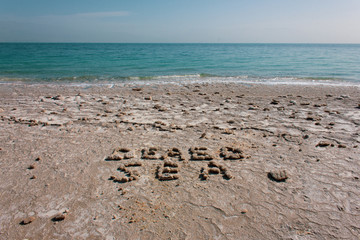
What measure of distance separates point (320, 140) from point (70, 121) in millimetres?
5508

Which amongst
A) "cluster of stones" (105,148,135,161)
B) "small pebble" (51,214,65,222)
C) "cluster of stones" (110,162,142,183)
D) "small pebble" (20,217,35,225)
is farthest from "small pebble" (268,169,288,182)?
"small pebble" (20,217,35,225)

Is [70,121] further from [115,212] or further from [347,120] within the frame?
[347,120]

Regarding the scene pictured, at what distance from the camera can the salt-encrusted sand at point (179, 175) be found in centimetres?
274

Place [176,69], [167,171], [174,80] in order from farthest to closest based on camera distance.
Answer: [176,69], [174,80], [167,171]

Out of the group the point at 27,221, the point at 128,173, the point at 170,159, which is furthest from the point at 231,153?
the point at 27,221

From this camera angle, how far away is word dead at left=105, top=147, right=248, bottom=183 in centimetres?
366

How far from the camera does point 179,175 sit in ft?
12.2

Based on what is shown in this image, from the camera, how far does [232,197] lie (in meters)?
3.23

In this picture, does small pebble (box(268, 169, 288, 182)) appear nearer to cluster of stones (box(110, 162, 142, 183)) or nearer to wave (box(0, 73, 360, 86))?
cluster of stones (box(110, 162, 142, 183))

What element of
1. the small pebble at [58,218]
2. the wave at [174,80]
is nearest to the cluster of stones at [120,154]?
the small pebble at [58,218]

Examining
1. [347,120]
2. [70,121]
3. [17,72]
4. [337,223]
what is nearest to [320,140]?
[347,120]

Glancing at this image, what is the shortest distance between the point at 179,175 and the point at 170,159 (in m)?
0.52

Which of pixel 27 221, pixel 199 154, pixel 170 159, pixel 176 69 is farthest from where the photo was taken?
pixel 176 69

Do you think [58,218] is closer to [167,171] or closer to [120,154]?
[167,171]
